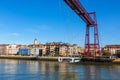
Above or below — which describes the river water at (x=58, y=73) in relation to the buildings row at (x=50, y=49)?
below

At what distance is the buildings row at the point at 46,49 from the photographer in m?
69.9

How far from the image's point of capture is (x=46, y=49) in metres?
74.9

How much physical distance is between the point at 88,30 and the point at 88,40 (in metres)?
1.20

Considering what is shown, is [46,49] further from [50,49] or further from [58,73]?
[58,73]

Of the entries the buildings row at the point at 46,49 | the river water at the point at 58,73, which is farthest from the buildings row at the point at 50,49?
the river water at the point at 58,73

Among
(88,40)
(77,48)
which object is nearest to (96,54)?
(88,40)

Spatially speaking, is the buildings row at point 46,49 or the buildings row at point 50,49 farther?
the buildings row at point 46,49

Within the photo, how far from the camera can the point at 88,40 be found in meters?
33.2

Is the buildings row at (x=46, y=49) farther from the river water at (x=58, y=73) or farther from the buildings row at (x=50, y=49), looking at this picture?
the river water at (x=58, y=73)

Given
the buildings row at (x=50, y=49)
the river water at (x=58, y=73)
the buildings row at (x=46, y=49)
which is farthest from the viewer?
the buildings row at (x=46, y=49)

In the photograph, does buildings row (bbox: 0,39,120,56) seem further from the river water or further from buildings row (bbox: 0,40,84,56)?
the river water

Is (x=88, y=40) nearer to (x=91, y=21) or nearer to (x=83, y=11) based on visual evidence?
(x=91, y=21)

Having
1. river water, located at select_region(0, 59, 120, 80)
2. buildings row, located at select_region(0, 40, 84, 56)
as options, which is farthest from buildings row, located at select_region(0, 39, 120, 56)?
river water, located at select_region(0, 59, 120, 80)

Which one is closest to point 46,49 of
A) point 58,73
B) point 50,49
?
point 50,49
